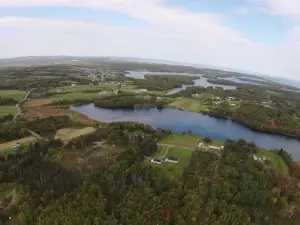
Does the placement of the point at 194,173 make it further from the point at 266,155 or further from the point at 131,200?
the point at 266,155

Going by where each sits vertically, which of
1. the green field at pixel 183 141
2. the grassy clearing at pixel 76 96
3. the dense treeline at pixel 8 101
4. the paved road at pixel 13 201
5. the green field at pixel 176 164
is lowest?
the paved road at pixel 13 201

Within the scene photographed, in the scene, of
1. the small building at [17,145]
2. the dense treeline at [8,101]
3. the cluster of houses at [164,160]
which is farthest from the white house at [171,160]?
the dense treeline at [8,101]

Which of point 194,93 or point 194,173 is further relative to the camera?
point 194,93

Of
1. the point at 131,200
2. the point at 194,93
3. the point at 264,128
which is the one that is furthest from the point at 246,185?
the point at 194,93

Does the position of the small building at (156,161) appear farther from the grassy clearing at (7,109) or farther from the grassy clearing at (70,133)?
the grassy clearing at (7,109)

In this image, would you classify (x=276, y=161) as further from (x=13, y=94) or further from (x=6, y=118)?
(x=13, y=94)

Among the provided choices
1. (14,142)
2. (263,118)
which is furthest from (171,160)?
(263,118)
